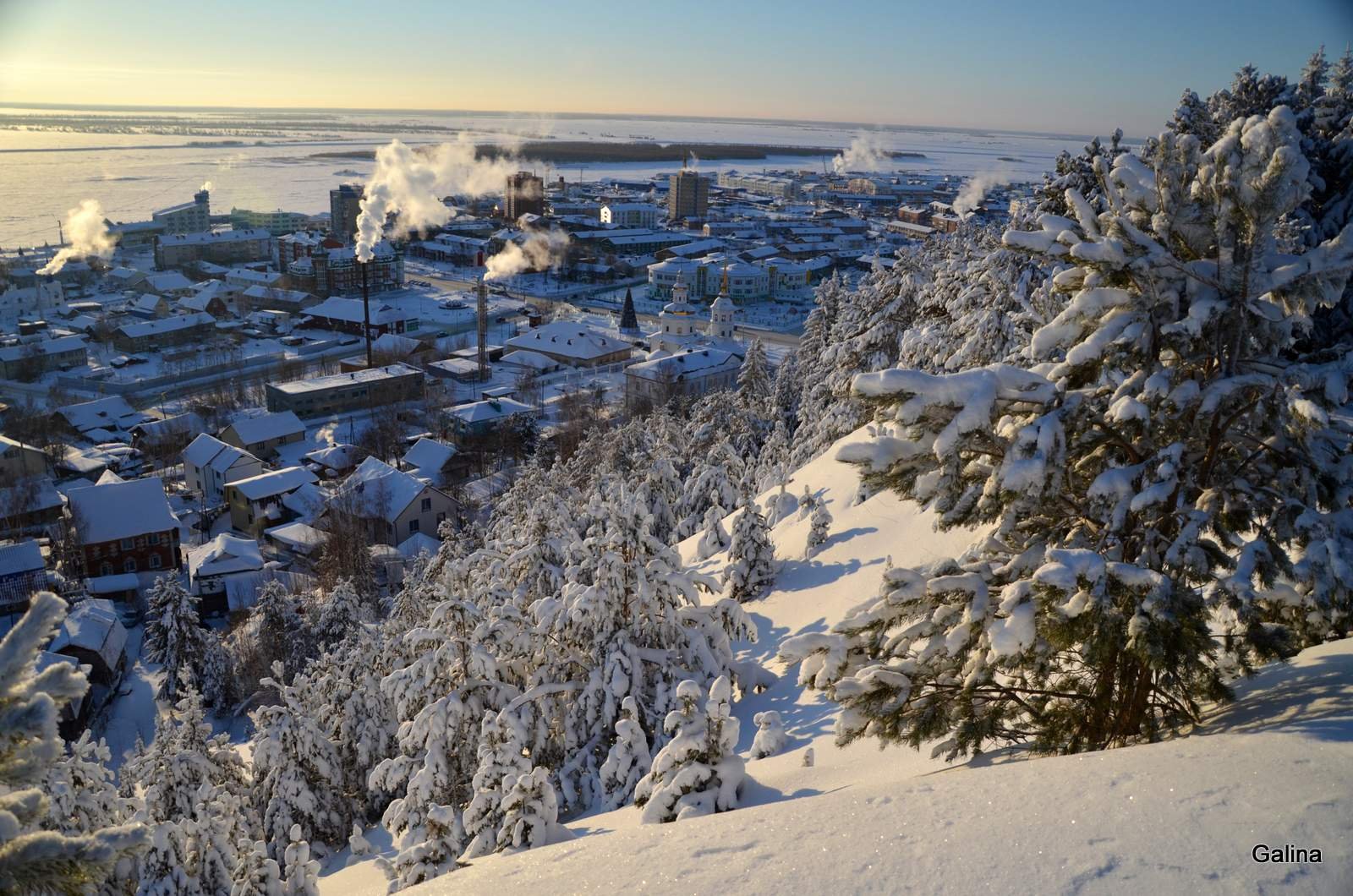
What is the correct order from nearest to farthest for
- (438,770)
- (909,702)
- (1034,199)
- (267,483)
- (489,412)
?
1. (909,702)
2. (438,770)
3. (1034,199)
4. (267,483)
5. (489,412)

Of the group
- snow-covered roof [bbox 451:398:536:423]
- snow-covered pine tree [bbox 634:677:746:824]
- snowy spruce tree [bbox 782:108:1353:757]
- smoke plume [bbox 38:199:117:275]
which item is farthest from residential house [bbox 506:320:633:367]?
smoke plume [bbox 38:199:117:275]

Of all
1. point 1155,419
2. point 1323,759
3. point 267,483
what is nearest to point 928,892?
point 1323,759

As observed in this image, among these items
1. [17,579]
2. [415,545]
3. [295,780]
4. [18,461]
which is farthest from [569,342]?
[295,780]

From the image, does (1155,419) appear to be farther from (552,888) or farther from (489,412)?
(489,412)

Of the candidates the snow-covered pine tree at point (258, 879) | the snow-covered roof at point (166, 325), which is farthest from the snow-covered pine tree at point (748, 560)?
the snow-covered roof at point (166, 325)

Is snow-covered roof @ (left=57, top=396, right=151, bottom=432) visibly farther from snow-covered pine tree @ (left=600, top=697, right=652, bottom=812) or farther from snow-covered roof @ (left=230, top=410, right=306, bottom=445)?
snow-covered pine tree @ (left=600, top=697, right=652, bottom=812)

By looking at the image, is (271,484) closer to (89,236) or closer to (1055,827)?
(1055,827)

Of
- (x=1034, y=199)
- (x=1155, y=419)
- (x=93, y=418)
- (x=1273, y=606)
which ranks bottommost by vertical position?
(x=93, y=418)
